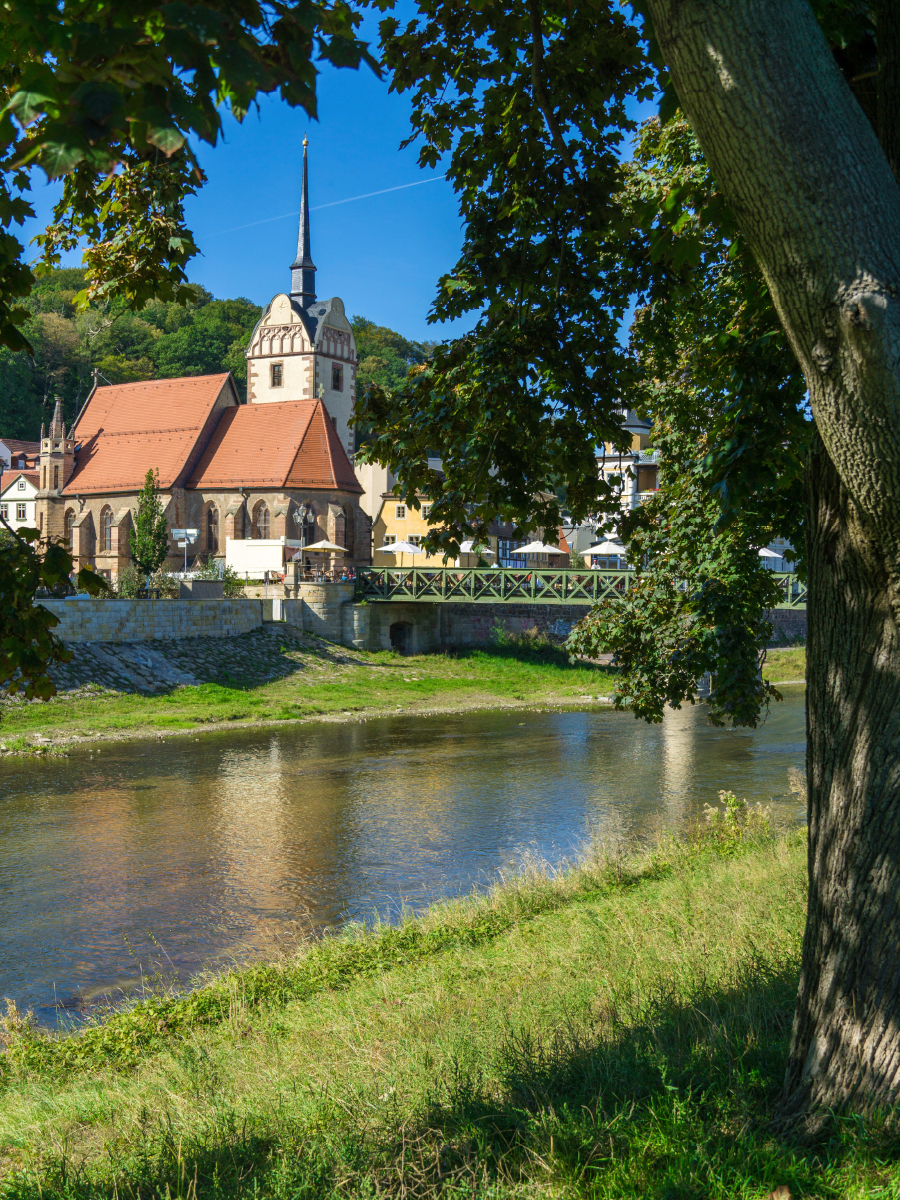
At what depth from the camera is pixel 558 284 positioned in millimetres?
6000

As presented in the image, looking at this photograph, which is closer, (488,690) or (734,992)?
(734,992)

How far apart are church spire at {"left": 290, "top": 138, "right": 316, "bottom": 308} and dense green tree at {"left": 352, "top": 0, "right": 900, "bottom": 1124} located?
67.0 metres

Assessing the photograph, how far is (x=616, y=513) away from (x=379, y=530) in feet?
173

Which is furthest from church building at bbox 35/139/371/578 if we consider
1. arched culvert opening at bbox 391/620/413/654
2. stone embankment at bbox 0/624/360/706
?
stone embankment at bbox 0/624/360/706

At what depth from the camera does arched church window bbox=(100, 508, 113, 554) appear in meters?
58.2

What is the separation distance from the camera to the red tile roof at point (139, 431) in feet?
191

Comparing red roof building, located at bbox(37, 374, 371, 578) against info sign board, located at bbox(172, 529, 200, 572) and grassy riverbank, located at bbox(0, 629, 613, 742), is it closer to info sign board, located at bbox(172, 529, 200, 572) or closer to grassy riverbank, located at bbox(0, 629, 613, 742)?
info sign board, located at bbox(172, 529, 200, 572)

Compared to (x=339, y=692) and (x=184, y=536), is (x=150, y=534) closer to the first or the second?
(x=184, y=536)

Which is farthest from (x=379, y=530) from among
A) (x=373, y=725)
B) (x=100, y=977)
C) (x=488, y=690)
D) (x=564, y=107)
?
(x=564, y=107)

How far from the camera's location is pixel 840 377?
3129mm

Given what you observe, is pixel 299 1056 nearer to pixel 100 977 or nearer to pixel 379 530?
pixel 100 977

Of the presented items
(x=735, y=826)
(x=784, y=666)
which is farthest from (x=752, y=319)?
(x=784, y=666)

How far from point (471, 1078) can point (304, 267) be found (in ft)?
244

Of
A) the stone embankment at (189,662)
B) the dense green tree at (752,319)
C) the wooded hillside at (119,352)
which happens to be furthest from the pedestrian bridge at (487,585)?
the wooded hillside at (119,352)
